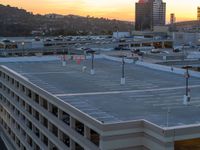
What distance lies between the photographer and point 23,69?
59.8 metres

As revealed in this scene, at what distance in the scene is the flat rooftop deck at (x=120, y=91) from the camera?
107ft

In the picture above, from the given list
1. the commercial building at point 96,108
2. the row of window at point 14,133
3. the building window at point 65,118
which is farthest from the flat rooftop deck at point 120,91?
the row of window at point 14,133

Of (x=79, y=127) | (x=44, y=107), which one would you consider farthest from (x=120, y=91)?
(x=79, y=127)

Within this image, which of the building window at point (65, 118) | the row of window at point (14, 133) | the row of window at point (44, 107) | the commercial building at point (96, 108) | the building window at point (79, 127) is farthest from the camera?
the row of window at point (14, 133)

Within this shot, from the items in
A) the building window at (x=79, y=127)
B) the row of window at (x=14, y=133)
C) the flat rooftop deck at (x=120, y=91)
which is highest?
the flat rooftop deck at (x=120, y=91)

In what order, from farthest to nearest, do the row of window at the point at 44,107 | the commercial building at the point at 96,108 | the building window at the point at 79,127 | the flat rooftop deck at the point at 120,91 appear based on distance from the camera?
the row of window at the point at 44,107 < the building window at the point at 79,127 < the flat rooftop deck at the point at 120,91 < the commercial building at the point at 96,108

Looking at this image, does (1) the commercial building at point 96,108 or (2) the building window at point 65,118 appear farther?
(2) the building window at point 65,118

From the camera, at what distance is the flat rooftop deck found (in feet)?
107

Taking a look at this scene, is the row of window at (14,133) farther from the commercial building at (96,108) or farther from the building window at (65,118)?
the building window at (65,118)

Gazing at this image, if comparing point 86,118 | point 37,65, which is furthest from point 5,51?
point 86,118

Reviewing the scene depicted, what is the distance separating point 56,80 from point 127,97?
490 inches

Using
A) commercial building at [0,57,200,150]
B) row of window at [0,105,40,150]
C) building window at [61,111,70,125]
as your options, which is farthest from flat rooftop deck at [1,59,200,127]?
row of window at [0,105,40,150]

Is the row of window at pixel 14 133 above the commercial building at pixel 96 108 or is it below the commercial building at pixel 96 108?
below

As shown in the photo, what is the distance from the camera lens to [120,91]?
4241 cm
